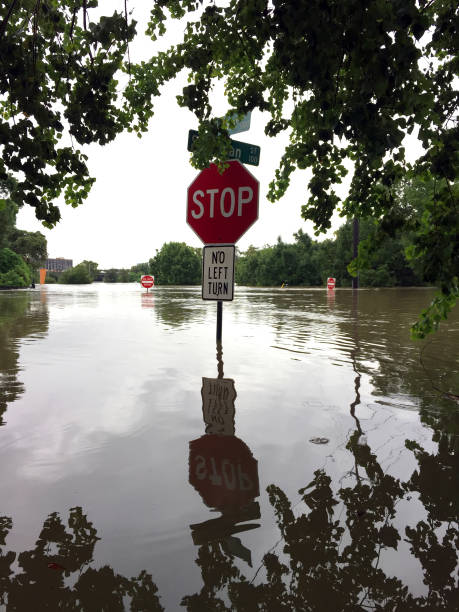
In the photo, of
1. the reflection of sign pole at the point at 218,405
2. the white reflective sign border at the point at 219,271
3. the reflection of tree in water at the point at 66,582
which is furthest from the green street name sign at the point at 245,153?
the reflection of tree in water at the point at 66,582

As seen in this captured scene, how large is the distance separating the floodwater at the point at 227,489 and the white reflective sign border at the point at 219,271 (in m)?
2.07

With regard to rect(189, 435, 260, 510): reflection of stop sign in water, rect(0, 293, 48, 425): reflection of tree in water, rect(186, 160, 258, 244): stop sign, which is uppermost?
rect(186, 160, 258, 244): stop sign

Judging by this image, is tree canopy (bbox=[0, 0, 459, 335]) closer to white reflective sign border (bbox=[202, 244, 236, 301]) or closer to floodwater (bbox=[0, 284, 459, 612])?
floodwater (bbox=[0, 284, 459, 612])

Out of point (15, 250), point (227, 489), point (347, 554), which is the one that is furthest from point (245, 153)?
point (15, 250)

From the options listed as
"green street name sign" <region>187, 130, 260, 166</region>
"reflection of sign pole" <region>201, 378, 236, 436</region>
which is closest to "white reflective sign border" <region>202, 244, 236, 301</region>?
"green street name sign" <region>187, 130, 260, 166</region>

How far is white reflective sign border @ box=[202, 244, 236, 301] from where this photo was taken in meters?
7.55

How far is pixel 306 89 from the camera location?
142 inches

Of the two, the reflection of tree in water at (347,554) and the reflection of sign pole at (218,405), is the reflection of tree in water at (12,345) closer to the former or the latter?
the reflection of sign pole at (218,405)

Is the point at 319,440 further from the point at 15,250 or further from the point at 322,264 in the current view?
the point at 322,264

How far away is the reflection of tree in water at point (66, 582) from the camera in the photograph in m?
1.71

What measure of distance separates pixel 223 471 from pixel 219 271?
5.08 metres

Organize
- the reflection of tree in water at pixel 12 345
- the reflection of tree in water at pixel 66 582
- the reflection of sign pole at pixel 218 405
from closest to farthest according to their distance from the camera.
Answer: the reflection of tree in water at pixel 66 582 → the reflection of sign pole at pixel 218 405 → the reflection of tree in water at pixel 12 345

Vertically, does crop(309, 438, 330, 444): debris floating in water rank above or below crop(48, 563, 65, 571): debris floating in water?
above

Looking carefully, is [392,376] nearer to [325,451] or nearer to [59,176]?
[325,451]
